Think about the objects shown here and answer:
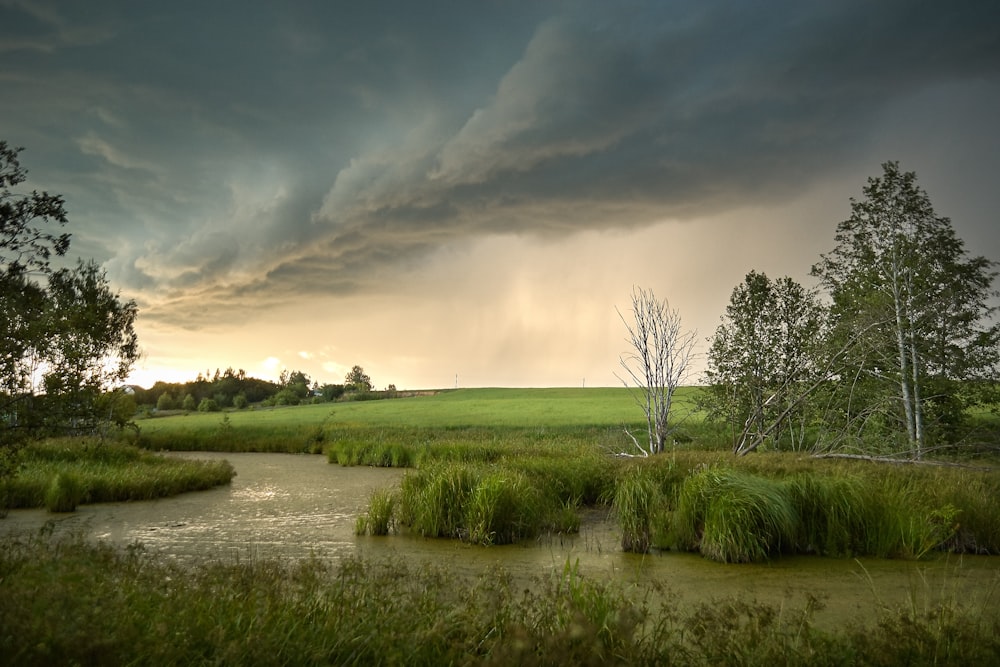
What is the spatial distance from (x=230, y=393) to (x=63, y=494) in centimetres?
7404

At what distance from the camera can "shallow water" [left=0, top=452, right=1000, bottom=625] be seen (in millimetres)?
5895

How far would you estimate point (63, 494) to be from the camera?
37.9 ft

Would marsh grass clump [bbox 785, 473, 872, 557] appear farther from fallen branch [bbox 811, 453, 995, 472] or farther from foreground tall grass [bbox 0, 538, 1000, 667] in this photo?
fallen branch [bbox 811, 453, 995, 472]

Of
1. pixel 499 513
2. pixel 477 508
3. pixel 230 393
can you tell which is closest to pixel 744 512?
pixel 499 513

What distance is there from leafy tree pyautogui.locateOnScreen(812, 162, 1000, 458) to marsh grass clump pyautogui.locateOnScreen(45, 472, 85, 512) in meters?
19.0

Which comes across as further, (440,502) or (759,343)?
(759,343)

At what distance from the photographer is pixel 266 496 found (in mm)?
13594

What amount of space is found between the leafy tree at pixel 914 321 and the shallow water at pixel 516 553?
1141cm

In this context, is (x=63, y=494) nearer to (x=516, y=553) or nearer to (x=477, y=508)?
(x=477, y=508)

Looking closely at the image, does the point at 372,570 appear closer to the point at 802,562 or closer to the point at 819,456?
the point at 802,562

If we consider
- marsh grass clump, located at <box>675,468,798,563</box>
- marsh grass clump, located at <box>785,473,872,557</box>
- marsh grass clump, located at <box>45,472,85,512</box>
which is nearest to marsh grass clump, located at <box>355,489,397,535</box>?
marsh grass clump, located at <box>675,468,798,563</box>

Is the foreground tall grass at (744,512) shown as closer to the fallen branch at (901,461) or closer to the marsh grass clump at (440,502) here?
the marsh grass clump at (440,502)

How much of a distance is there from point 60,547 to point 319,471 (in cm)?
1287

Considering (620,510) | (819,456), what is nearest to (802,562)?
(620,510)
